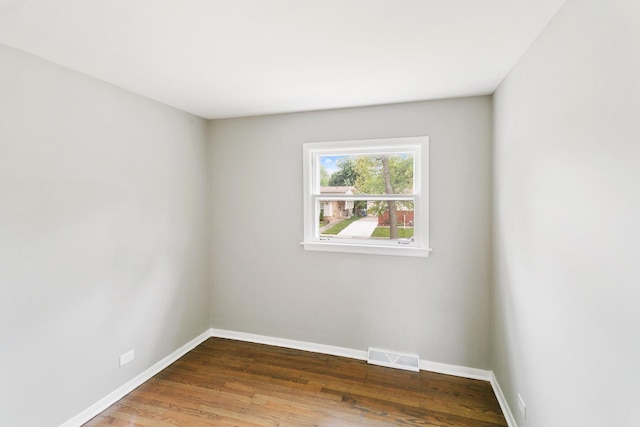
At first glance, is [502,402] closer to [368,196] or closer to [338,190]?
[368,196]

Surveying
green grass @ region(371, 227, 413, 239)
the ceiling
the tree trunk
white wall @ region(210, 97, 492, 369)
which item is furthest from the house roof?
the ceiling

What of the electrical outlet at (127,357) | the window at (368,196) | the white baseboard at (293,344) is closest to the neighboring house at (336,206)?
the window at (368,196)

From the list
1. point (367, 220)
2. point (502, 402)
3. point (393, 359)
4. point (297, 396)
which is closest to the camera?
point (502, 402)

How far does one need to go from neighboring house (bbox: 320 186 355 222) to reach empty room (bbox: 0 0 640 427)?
3cm

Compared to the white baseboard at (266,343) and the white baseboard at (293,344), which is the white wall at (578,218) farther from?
the white baseboard at (293,344)

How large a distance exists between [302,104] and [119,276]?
7.07ft

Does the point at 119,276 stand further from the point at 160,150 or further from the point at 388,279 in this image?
the point at 388,279

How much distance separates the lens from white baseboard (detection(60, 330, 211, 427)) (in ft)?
6.98

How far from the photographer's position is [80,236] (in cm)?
213

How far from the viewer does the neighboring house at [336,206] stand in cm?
315

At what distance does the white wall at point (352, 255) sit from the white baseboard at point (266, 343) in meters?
0.06

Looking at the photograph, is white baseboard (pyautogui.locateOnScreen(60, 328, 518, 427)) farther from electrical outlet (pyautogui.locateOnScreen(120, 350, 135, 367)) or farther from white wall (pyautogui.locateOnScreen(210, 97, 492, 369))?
electrical outlet (pyautogui.locateOnScreen(120, 350, 135, 367))

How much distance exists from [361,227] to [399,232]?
15.1 inches

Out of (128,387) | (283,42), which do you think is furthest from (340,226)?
(128,387)
